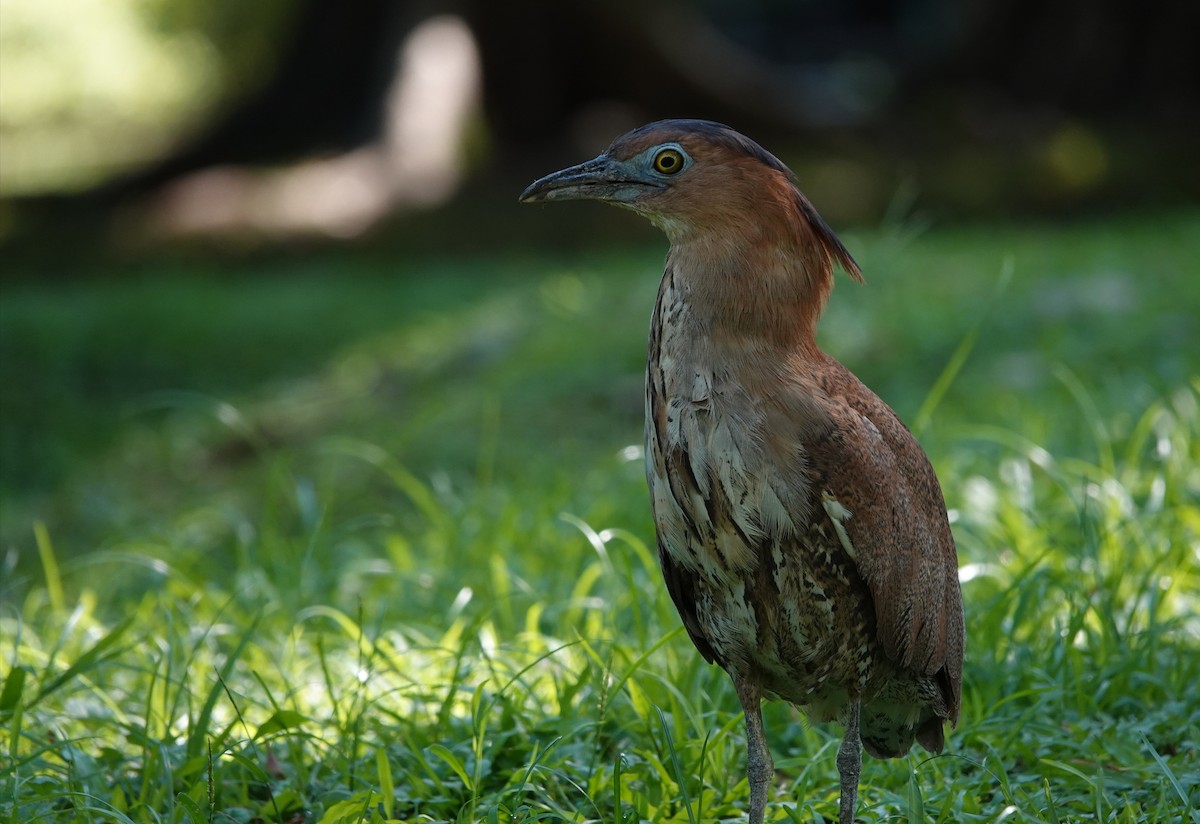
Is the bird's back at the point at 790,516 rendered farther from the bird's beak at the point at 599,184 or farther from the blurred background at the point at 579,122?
the blurred background at the point at 579,122

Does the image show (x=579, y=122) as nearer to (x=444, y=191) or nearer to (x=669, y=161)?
(x=444, y=191)

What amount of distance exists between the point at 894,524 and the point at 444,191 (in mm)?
9107

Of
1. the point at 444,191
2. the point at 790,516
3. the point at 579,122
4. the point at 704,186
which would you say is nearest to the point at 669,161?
the point at 704,186

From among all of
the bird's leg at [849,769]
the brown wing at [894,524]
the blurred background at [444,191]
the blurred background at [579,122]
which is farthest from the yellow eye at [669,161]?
the blurred background at [579,122]

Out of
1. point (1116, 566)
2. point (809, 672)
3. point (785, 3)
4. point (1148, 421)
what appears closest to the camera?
point (809, 672)

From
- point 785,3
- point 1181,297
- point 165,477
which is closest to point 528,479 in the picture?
point 165,477

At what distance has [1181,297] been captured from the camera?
602 cm

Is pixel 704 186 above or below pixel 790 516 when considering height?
above

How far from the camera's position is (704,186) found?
225 centimetres

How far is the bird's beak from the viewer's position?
2295 millimetres

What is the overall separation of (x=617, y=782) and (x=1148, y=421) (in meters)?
2.59

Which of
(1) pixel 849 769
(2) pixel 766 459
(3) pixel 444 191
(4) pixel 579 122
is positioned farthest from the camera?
(4) pixel 579 122

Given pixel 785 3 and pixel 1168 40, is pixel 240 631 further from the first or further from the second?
pixel 785 3

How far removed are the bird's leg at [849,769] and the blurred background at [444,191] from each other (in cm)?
367
